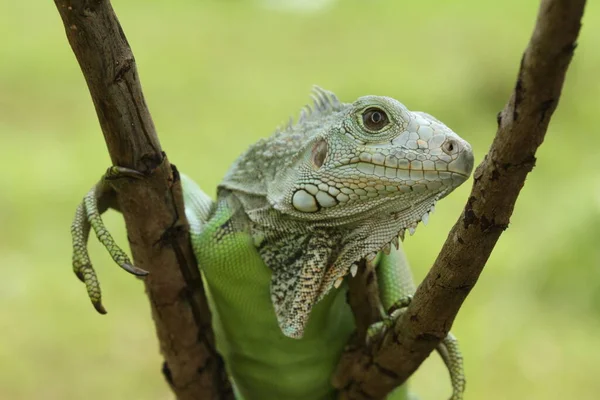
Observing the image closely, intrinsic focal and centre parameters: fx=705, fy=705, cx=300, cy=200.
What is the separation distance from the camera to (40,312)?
170 inches

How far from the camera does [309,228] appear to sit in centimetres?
207

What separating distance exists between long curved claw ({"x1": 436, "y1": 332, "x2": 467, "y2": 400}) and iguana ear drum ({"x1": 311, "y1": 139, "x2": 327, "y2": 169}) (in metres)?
0.71

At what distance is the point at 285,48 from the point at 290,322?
4.64 meters

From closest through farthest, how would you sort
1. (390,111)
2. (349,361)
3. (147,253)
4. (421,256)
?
(390,111) → (147,253) → (349,361) → (421,256)

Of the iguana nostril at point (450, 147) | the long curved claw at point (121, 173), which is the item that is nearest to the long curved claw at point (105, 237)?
the long curved claw at point (121, 173)

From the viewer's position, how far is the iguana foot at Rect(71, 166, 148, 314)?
1930 millimetres

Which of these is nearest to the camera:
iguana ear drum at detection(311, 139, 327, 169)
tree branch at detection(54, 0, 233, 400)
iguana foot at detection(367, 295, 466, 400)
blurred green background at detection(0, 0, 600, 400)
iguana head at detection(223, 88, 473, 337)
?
tree branch at detection(54, 0, 233, 400)

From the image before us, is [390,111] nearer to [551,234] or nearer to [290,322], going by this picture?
[290,322]

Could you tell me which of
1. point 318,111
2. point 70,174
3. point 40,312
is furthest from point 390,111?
point 70,174

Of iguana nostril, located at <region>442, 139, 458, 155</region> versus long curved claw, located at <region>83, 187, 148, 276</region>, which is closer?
iguana nostril, located at <region>442, 139, 458, 155</region>

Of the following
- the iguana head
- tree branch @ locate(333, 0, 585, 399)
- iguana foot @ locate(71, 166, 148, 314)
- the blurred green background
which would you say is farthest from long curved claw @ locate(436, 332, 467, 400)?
the blurred green background

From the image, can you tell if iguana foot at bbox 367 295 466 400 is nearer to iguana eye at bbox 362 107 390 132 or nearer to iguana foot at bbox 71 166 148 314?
iguana eye at bbox 362 107 390 132

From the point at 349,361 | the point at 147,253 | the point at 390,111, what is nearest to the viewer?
the point at 390,111

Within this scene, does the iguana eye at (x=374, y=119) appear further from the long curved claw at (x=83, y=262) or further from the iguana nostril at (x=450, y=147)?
the long curved claw at (x=83, y=262)
